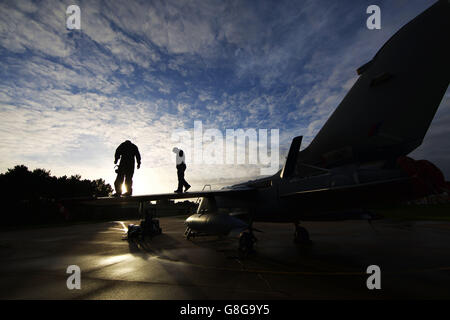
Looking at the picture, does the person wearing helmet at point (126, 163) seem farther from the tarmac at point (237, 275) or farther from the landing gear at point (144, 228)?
the landing gear at point (144, 228)

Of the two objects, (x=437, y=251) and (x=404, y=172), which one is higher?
(x=404, y=172)

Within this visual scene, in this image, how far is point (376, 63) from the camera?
5172 millimetres

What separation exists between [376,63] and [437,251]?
25.0ft

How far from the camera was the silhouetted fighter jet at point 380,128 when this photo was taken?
434 centimetres

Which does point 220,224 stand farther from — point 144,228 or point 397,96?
point 144,228

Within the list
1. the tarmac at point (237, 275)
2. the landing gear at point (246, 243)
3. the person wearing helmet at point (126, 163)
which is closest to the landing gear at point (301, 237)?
the tarmac at point (237, 275)

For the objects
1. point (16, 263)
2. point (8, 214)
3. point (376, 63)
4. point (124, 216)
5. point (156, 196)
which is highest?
point (376, 63)

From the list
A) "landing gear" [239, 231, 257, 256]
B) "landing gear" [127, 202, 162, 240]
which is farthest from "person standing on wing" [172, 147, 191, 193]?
"landing gear" [127, 202, 162, 240]

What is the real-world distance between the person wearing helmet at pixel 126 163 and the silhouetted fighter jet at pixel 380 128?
4.83m

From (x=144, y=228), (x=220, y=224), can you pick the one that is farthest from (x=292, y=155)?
(x=144, y=228)

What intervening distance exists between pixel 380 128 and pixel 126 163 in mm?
7116

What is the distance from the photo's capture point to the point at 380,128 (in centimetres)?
490

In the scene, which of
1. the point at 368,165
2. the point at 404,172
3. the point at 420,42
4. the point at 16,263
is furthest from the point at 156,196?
the point at 420,42
